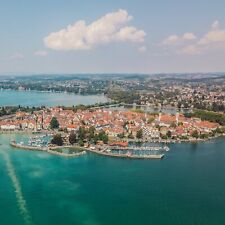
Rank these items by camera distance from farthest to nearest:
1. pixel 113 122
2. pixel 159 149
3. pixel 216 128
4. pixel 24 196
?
pixel 113 122
pixel 216 128
pixel 159 149
pixel 24 196

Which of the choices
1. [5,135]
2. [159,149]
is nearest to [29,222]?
[159,149]

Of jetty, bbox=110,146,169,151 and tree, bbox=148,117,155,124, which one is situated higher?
tree, bbox=148,117,155,124

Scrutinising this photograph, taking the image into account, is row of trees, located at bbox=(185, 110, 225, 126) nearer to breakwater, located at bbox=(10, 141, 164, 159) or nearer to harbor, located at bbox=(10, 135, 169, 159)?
harbor, located at bbox=(10, 135, 169, 159)

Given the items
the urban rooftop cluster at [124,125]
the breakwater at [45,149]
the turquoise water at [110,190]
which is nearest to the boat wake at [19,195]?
the turquoise water at [110,190]

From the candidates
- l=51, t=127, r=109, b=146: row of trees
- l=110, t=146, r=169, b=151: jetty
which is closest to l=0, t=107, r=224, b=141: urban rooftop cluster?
l=51, t=127, r=109, b=146: row of trees

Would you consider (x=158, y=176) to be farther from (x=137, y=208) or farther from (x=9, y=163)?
(x=9, y=163)

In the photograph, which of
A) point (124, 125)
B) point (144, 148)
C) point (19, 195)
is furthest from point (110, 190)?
point (124, 125)

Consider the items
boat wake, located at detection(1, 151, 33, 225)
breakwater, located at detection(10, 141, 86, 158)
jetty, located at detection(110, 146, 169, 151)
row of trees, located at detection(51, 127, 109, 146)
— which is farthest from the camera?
row of trees, located at detection(51, 127, 109, 146)

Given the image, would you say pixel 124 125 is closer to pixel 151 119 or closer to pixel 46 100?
pixel 151 119
